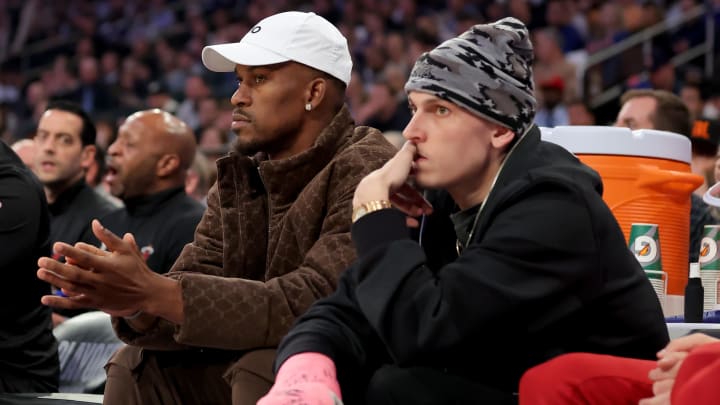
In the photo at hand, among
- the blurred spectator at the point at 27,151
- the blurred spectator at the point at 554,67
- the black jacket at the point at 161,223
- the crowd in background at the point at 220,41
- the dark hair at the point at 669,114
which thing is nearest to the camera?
the dark hair at the point at 669,114

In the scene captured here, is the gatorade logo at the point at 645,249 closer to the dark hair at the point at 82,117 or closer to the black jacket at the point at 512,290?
the black jacket at the point at 512,290

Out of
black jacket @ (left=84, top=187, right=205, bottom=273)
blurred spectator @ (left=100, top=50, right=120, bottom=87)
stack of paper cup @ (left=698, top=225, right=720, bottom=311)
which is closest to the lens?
stack of paper cup @ (left=698, top=225, right=720, bottom=311)

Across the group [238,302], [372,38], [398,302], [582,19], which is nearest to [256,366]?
[238,302]

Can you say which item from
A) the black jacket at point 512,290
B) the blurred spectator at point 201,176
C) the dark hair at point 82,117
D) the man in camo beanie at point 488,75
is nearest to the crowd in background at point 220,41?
the blurred spectator at point 201,176

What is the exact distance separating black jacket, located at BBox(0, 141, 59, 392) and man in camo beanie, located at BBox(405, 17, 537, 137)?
1.96 metres

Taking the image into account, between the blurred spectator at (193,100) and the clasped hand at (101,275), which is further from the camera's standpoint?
the blurred spectator at (193,100)

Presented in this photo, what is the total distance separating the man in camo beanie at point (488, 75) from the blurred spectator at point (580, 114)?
5217 mm

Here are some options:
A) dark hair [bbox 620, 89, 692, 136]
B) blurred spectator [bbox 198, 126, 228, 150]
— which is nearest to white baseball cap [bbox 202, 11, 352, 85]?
dark hair [bbox 620, 89, 692, 136]

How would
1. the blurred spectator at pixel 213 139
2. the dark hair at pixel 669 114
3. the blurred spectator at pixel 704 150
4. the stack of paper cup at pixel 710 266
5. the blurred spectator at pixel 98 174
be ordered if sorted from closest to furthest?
1. the stack of paper cup at pixel 710 266
2. the dark hair at pixel 669 114
3. the blurred spectator at pixel 704 150
4. the blurred spectator at pixel 98 174
5. the blurred spectator at pixel 213 139

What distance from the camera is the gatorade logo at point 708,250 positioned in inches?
109

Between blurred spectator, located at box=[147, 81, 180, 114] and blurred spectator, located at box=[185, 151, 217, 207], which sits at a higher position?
blurred spectator, located at box=[147, 81, 180, 114]

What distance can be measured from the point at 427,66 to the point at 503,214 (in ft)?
1.23

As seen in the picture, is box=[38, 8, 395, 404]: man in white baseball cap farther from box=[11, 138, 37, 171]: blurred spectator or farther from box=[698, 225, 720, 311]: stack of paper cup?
box=[11, 138, 37, 171]: blurred spectator

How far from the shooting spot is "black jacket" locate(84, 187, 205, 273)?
197 inches
